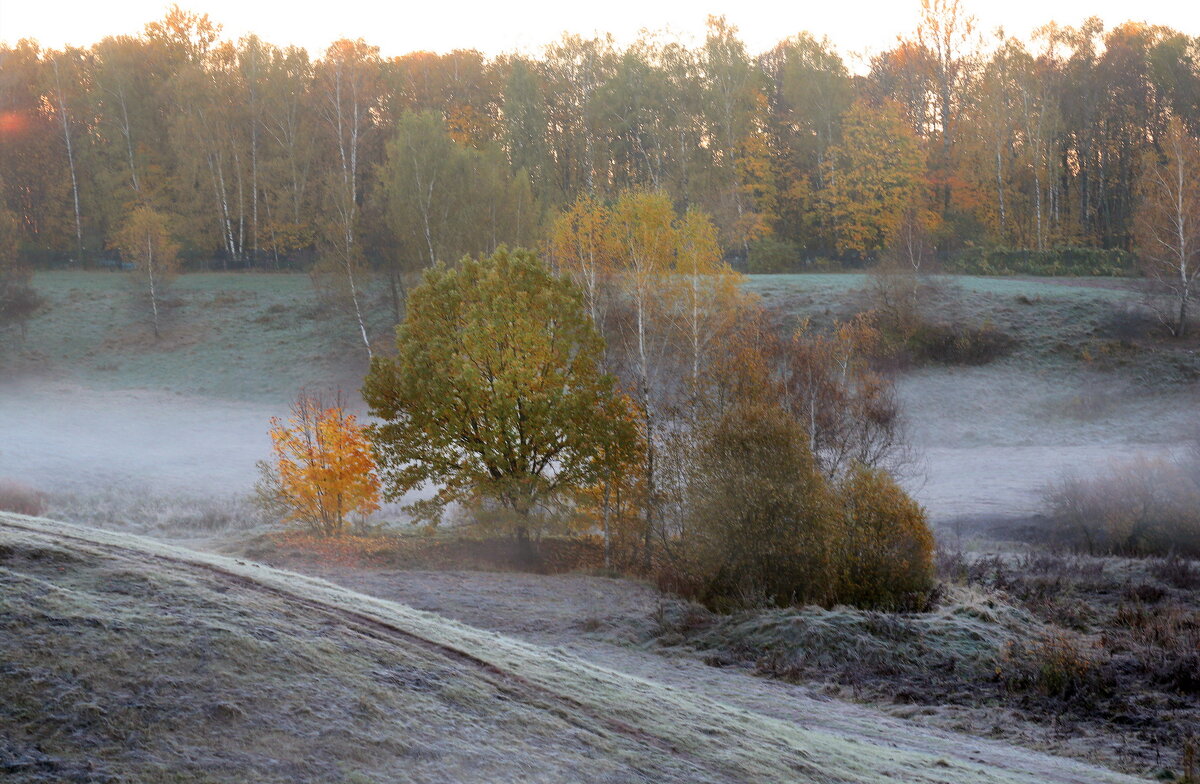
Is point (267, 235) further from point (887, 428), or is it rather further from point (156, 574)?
point (156, 574)

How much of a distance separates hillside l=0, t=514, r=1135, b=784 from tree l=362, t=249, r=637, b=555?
10992 millimetres

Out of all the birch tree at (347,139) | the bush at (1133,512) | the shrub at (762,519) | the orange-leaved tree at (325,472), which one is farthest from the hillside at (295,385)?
the shrub at (762,519)

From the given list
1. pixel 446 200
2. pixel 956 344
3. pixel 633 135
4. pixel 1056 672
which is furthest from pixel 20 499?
pixel 633 135

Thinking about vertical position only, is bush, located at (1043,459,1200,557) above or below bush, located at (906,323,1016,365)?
below

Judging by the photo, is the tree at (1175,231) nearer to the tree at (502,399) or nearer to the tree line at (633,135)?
the tree line at (633,135)

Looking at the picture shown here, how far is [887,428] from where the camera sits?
25.4 metres

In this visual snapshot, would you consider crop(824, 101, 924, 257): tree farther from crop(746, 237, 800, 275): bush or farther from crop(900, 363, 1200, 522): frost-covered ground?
crop(900, 363, 1200, 522): frost-covered ground

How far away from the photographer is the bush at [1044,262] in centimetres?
5303

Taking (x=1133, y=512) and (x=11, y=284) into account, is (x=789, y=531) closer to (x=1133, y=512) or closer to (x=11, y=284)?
(x=1133, y=512)

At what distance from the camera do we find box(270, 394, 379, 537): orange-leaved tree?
21.6m

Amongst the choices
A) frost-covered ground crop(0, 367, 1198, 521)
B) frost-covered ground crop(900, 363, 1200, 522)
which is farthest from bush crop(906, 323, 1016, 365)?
frost-covered ground crop(0, 367, 1198, 521)

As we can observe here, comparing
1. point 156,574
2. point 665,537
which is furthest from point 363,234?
point 156,574

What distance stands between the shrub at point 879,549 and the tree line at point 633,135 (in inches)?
1499

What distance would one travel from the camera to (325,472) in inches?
851
